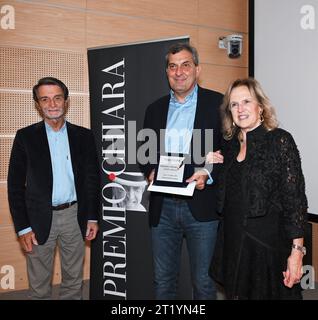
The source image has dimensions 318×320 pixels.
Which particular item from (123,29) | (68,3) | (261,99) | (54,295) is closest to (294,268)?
(261,99)

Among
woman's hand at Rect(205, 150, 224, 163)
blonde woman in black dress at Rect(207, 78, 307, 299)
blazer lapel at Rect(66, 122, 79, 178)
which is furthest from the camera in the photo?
blazer lapel at Rect(66, 122, 79, 178)

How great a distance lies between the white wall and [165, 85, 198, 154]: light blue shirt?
5.01 feet

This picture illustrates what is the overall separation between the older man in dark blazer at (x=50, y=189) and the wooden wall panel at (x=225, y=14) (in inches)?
99.0

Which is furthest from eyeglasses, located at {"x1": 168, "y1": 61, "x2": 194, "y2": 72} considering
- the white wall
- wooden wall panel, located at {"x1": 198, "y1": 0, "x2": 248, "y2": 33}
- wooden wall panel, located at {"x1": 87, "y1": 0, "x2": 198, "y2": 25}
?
wooden wall panel, located at {"x1": 198, "y1": 0, "x2": 248, "y2": 33}

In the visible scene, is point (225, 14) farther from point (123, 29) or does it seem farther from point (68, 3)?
point (68, 3)

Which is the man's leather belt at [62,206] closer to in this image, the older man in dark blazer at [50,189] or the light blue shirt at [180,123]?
the older man in dark blazer at [50,189]

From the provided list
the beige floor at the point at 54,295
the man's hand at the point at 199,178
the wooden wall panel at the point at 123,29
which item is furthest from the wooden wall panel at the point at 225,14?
the beige floor at the point at 54,295

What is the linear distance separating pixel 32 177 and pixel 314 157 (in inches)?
93.9

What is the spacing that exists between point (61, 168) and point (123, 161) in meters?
0.53

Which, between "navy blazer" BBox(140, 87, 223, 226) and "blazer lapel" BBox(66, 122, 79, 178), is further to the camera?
"blazer lapel" BBox(66, 122, 79, 178)

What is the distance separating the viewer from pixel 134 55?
2.82 m

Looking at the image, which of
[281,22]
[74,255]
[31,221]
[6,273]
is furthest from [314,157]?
[6,273]

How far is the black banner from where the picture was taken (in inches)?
109

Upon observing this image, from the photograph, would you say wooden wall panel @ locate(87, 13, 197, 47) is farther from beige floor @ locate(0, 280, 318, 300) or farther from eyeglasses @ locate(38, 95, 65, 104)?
beige floor @ locate(0, 280, 318, 300)
